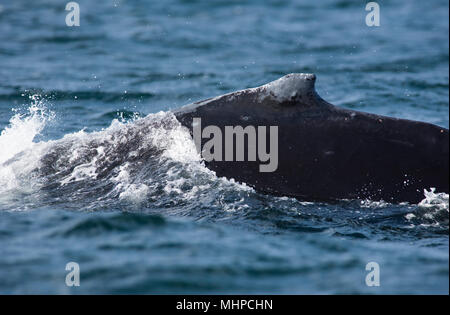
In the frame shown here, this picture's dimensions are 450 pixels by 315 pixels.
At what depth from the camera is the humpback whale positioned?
27.3 ft

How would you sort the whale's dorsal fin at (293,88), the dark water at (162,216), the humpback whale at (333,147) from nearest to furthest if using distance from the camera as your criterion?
the dark water at (162,216) < the humpback whale at (333,147) < the whale's dorsal fin at (293,88)

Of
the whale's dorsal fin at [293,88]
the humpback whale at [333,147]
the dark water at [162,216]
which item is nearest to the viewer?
the dark water at [162,216]

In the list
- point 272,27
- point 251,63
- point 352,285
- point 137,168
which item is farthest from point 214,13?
point 352,285

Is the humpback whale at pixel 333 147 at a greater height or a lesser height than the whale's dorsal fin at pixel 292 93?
lesser

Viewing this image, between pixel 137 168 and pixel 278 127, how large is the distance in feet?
6.11

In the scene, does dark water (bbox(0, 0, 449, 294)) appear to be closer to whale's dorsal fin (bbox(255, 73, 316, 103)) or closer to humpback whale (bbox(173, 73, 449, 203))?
humpback whale (bbox(173, 73, 449, 203))

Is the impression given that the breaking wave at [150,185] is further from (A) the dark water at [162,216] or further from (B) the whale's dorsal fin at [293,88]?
(B) the whale's dorsal fin at [293,88]

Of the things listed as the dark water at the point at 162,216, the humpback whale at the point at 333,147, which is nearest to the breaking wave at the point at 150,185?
the dark water at the point at 162,216

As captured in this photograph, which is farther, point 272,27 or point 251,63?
point 272,27

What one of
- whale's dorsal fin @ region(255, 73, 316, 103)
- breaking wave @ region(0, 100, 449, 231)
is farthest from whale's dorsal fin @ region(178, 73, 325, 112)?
breaking wave @ region(0, 100, 449, 231)

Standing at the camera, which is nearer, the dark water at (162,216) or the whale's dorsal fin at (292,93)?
the dark water at (162,216)

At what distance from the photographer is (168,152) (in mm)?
9398

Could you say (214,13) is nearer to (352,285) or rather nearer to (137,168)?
(137,168)

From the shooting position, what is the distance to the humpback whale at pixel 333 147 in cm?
833
